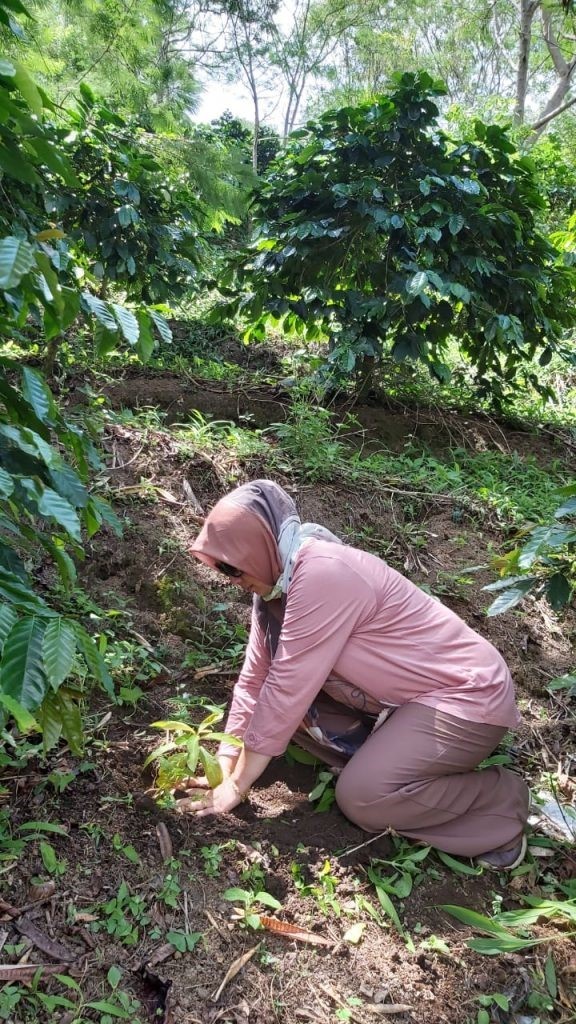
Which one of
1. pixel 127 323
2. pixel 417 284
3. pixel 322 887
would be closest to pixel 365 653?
pixel 322 887

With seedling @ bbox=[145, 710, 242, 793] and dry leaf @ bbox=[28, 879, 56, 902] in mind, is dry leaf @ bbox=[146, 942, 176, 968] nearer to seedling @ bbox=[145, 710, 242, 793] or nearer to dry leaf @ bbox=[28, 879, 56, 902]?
dry leaf @ bbox=[28, 879, 56, 902]

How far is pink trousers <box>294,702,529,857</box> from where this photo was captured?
2.07m

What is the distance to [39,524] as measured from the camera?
273 cm

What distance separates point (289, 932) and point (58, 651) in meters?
1.15

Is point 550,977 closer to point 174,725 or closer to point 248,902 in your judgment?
point 248,902

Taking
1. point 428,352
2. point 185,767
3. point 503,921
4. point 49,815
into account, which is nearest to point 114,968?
point 49,815

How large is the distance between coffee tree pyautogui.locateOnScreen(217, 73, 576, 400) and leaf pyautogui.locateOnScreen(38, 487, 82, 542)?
2908 millimetres

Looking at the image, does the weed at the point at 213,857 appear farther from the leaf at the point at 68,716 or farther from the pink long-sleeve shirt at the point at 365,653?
the leaf at the point at 68,716

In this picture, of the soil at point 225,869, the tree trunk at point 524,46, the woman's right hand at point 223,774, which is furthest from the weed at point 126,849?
the tree trunk at point 524,46

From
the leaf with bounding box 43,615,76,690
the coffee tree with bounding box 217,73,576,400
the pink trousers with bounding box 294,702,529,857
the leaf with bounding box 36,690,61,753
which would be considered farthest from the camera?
the coffee tree with bounding box 217,73,576,400

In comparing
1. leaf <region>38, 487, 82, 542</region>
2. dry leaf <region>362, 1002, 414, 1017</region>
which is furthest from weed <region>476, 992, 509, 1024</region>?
leaf <region>38, 487, 82, 542</region>

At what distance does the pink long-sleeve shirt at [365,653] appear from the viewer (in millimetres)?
1990

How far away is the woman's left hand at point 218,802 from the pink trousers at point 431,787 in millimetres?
313

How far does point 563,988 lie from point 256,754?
0.94 metres
